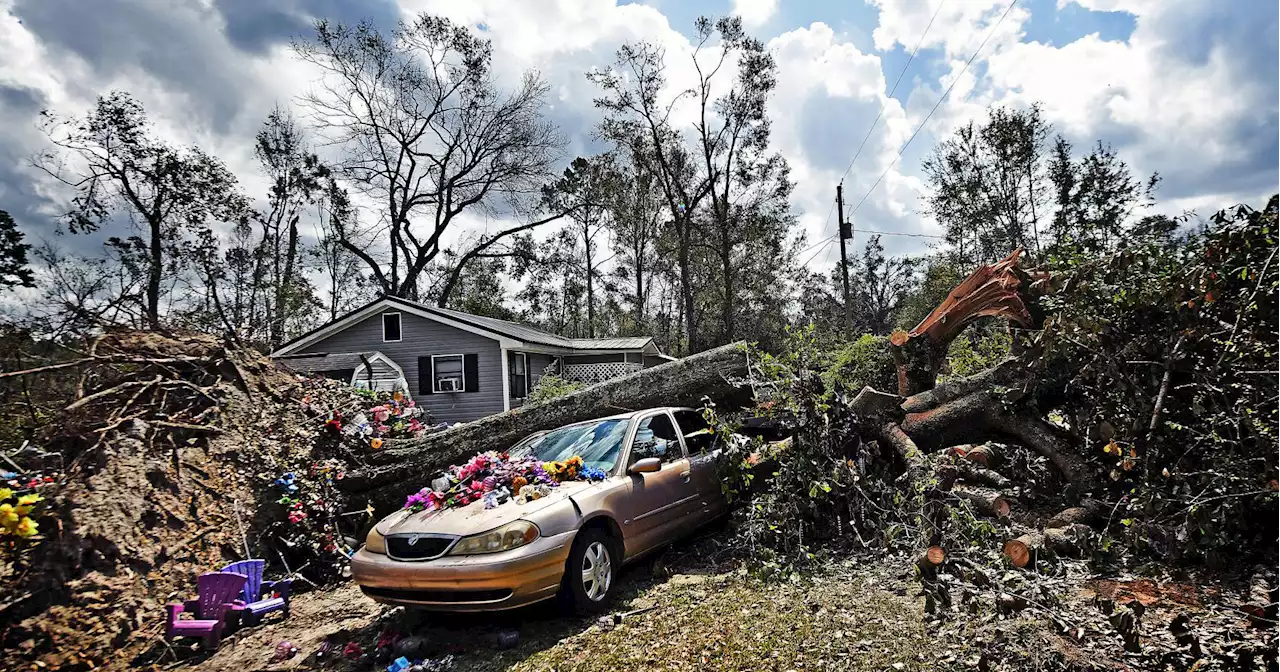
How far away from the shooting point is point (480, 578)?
3.96 m

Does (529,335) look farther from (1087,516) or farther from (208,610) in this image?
(1087,516)

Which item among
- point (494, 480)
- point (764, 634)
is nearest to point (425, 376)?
point (494, 480)

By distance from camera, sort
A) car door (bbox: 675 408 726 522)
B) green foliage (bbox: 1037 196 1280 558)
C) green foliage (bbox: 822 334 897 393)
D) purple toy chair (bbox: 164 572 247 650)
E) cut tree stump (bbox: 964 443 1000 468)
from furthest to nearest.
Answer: green foliage (bbox: 822 334 897 393), cut tree stump (bbox: 964 443 1000 468), car door (bbox: 675 408 726 522), purple toy chair (bbox: 164 572 247 650), green foliage (bbox: 1037 196 1280 558)

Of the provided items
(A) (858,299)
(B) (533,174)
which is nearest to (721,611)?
(B) (533,174)

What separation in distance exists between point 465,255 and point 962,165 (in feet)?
72.0

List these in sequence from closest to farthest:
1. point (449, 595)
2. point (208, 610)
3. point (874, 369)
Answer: point (449, 595), point (208, 610), point (874, 369)

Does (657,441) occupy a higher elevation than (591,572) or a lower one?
higher

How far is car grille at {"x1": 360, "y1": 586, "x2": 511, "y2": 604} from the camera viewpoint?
3.98m

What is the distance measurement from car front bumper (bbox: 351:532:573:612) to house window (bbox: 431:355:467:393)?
55.8 ft

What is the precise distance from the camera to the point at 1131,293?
5.07 m

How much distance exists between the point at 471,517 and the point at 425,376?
57.4 ft

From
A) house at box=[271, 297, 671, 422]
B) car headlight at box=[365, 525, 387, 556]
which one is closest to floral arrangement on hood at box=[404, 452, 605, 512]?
car headlight at box=[365, 525, 387, 556]

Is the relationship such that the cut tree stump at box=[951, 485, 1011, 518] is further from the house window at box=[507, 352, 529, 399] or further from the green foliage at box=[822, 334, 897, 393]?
the house window at box=[507, 352, 529, 399]

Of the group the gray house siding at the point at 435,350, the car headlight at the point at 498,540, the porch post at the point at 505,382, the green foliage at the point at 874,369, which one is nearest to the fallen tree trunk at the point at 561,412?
the car headlight at the point at 498,540
